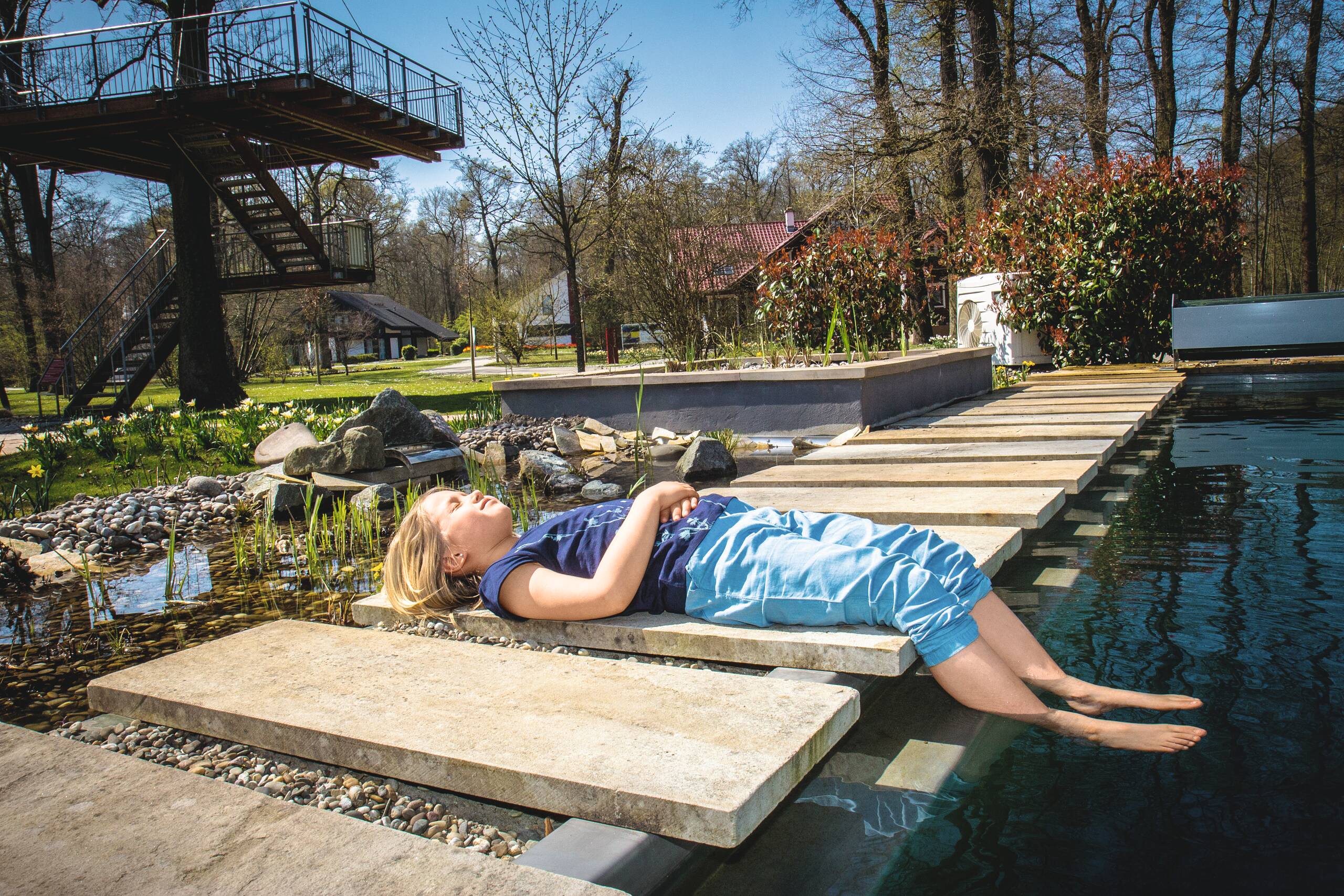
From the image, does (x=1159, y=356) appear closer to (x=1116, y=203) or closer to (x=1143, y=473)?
(x=1116, y=203)

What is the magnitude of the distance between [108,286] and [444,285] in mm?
38862

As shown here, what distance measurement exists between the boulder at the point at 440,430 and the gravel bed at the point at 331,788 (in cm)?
514

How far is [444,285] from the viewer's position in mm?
64812

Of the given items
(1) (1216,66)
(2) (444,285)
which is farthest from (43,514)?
(2) (444,285)

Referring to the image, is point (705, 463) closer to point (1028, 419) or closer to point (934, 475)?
point (1028, 419)

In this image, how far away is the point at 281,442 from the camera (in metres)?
7.24

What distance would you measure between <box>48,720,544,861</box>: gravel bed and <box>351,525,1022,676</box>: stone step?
0.57 m

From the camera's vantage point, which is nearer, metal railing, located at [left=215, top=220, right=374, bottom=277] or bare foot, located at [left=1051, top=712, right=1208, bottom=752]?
→ bare foot, located at [left=1051, top=712, right=1208, bottom=752]

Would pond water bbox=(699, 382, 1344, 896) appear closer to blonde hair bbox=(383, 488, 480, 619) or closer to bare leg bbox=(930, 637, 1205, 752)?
bare leg bbox=(930, 637, 1205, 752)

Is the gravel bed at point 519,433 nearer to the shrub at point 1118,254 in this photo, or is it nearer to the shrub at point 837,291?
the shrub at point 837,291

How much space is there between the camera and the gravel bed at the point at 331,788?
5.72ft

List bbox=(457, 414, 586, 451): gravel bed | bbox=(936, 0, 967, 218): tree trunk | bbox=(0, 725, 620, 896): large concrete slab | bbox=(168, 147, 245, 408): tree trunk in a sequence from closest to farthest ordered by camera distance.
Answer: bbox=(0, 725, 620, 896): large concrete slab
bbox=(457, 414, 586, 451): gravel bed
bbox=(168, 147, 245, 408): tree trunk
bbox=(936, 0, 967, 218): tree trunk

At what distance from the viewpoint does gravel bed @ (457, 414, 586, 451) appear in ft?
26.6

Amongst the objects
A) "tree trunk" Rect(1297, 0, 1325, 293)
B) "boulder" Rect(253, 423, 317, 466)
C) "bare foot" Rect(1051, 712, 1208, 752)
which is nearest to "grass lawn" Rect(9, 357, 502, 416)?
"boulder" Rect(253, 423, 317, 466)
